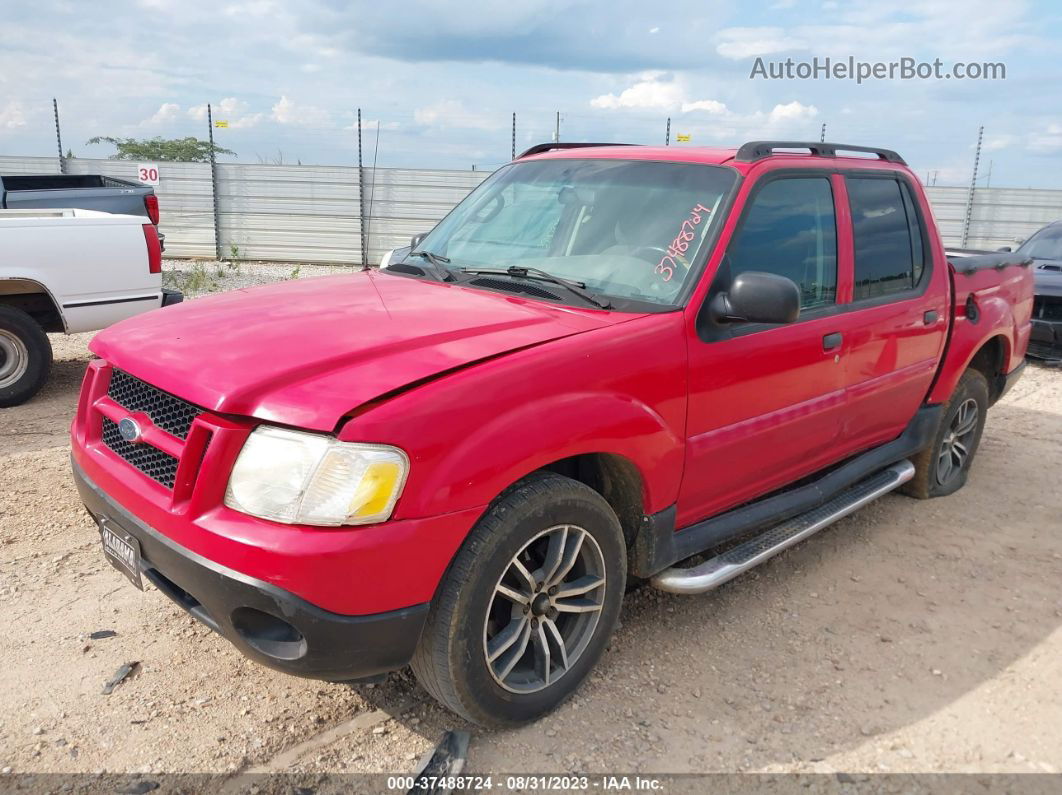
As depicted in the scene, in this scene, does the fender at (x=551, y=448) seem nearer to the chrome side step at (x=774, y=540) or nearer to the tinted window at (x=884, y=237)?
the chrome side step at (x=774, y=540)

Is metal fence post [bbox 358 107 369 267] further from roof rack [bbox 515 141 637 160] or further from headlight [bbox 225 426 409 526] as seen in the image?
headlight [bbox 225 426 409 526]

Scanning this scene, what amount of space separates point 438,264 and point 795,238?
1.59 meters

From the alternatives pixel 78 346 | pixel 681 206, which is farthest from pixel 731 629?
pixel 78 346

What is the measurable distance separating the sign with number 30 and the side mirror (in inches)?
609

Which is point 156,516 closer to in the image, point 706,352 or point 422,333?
point 422,333

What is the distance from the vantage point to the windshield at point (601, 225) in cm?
322

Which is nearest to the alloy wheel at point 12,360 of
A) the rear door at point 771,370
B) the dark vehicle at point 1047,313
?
the rear door at point 771,370

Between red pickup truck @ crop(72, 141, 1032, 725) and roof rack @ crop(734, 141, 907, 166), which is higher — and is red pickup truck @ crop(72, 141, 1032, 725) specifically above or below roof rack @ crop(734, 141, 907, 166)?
below

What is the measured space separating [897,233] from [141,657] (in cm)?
401

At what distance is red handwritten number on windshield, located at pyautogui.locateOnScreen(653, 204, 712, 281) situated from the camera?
3178 millimetres

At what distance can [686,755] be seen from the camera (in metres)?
2.73

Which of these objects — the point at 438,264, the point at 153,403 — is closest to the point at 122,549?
the point at 153,403

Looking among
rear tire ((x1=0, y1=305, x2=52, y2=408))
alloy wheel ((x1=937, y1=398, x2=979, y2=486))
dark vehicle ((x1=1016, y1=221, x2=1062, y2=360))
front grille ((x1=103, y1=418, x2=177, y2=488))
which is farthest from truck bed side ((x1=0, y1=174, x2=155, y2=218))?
dark vehicle ((x1=1016, y1=221, x2=1062, y2=360))

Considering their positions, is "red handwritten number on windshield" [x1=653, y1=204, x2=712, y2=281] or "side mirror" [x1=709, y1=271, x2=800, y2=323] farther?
"red handwritten number on windshield" [x1=653, y1=204, x2=712, y2=281]
